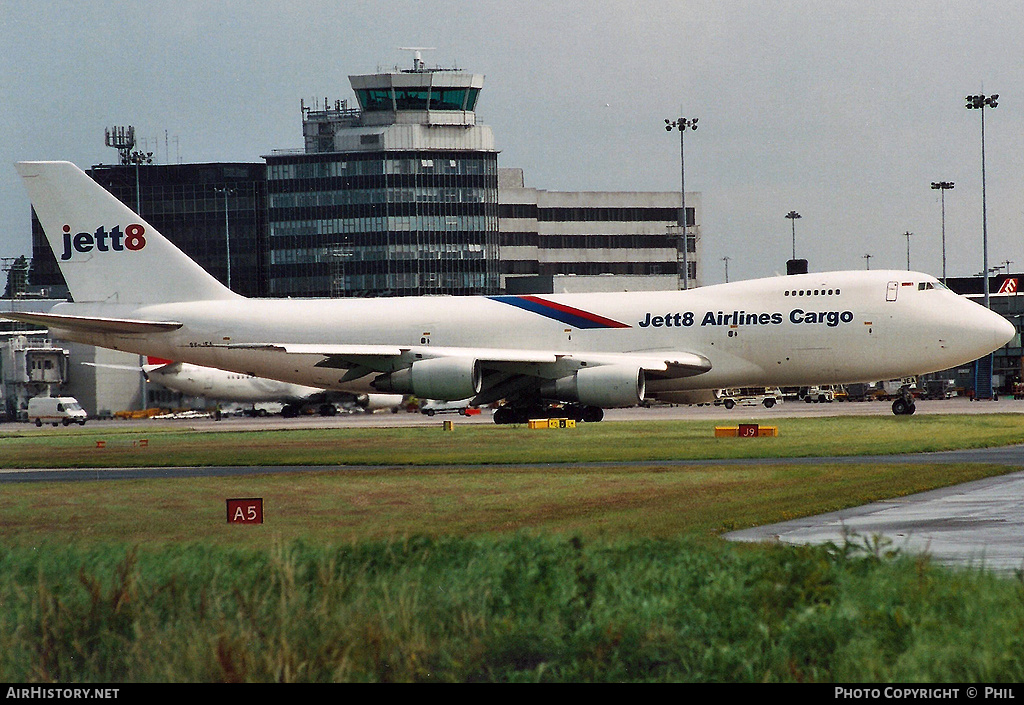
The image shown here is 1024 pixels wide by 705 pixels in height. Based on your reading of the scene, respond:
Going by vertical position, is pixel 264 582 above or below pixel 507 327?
below

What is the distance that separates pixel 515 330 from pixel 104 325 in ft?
54.0

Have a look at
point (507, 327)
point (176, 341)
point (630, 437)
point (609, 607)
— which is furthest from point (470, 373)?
point (609, 607)

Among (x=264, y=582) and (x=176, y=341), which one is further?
(x=176, y=341)

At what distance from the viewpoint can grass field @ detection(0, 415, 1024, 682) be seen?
31.5 feet

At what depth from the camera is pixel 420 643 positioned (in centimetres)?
1007

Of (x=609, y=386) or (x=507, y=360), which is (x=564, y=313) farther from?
(x=609, y=386)

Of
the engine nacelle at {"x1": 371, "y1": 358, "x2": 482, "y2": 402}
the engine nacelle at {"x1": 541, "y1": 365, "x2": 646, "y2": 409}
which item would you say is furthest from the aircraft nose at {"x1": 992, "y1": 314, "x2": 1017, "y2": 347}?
the engine nacelle at {"x1": 371, "y1": 358, "x2": 482, "y2": 402}

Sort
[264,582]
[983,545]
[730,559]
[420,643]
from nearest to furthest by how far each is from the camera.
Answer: [420,643]
[264,582]
[730,559]
[983,545]

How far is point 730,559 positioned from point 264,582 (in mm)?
4786

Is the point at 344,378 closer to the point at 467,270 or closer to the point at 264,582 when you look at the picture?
the point at 264,582

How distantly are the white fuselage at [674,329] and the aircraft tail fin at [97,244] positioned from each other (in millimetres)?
798

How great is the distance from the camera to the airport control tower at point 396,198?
156625mm

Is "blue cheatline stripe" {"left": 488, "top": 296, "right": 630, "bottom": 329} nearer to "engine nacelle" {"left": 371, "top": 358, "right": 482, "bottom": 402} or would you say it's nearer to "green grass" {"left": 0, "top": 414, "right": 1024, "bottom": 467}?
"green grass" {"left": 0, "top": 414, "right": 1024, "bottom": 467}

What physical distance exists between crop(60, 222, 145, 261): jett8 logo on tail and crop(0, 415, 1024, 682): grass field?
1273 inches
